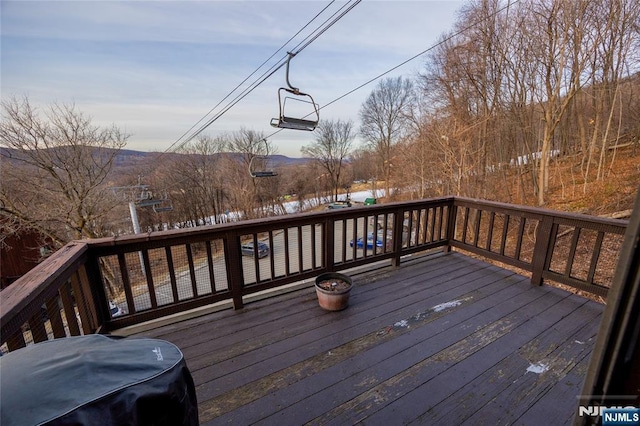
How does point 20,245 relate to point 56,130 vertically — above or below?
below

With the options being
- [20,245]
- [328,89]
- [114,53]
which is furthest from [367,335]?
[20,245]

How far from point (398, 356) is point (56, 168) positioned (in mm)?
10743

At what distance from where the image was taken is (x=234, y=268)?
235 cm

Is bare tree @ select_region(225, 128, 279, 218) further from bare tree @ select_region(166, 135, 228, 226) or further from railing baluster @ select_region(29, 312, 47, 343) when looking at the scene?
railing baluster @ select_region(29, 312, 47, 343)

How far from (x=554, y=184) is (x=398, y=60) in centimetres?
928

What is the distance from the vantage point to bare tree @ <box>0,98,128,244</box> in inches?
282

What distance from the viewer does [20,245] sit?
10.1m

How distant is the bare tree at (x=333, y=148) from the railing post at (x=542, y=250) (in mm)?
21398

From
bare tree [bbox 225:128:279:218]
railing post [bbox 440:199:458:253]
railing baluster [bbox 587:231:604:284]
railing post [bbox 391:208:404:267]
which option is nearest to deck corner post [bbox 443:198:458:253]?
railing post [bbox 440:199:458:253]

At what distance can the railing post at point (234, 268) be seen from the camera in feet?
7.58

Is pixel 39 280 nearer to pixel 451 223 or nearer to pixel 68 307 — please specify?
pixel 68 307

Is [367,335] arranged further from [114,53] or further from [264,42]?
[114,53]

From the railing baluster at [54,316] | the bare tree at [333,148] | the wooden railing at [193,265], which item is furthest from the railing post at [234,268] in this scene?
the bare tree at [333,148]

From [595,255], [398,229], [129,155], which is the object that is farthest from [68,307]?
[129,155]
